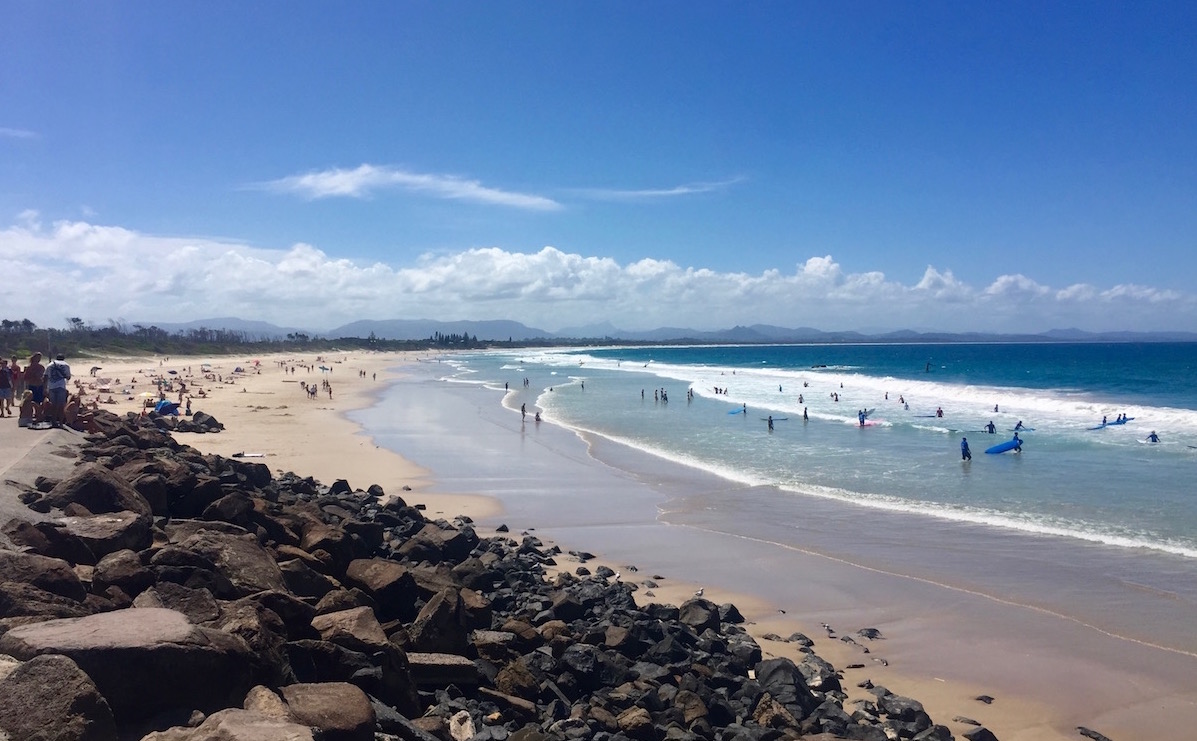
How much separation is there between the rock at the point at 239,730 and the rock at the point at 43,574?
1.58 meters

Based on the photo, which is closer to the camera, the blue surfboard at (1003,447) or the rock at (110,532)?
the rock at (110,532)

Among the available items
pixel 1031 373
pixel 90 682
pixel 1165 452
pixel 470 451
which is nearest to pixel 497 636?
pixel 90 682

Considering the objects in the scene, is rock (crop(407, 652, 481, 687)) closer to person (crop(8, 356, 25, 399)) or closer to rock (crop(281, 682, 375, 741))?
rock (crop(281, 682, 375, 741))

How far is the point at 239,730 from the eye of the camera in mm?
3504

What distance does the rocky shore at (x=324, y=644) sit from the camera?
3.85m

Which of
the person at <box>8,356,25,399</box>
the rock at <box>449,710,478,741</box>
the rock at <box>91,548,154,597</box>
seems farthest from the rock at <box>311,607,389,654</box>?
the person at <box>8,356,25,399</box>

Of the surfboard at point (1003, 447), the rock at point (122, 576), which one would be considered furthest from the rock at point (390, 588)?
the surfboard at point (1003, 447)

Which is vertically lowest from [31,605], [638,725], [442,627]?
[638,725]

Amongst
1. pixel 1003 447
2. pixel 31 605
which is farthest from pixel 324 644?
pixel 1003 447

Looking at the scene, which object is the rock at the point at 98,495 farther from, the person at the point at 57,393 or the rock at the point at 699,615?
the person at the point at 57,393

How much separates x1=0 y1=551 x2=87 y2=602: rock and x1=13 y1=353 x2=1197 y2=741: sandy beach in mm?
6330

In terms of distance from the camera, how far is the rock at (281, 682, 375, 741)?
412cm

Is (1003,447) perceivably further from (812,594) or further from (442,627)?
(442,627)

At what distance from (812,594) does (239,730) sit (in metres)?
8.36
